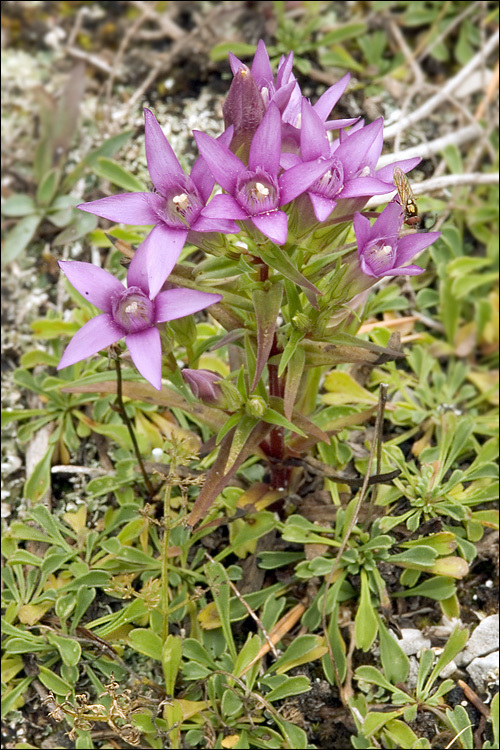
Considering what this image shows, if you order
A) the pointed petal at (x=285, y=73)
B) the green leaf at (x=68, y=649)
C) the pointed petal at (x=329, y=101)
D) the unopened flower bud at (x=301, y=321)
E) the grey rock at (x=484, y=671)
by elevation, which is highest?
the pointed petal at (x=285, y=73)

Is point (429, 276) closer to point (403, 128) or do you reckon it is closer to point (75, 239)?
point (403, 128)

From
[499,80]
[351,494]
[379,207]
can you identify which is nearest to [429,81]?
[499,80]

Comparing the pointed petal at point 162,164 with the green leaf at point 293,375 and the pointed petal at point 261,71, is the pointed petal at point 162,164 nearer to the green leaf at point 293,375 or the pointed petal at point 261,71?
the pointed petal at point 261,71

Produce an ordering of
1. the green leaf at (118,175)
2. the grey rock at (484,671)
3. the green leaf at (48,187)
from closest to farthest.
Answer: the grey rock at (484,671), the green leaf at (118,175), the green leaf at (48,187)

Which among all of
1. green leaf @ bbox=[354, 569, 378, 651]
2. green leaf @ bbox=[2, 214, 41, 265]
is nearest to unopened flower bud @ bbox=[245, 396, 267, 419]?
green leaf @ bbox=[354, 569, 378, 651]

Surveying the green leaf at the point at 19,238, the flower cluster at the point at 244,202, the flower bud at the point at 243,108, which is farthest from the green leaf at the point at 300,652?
the green leaf at the point at 19,238

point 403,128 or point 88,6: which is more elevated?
point 88,6

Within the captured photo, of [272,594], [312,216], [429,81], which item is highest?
[429,81]
